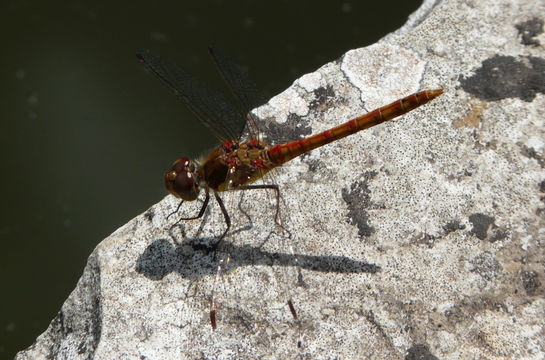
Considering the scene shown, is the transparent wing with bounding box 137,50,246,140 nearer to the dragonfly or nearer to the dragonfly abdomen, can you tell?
the dragonfly

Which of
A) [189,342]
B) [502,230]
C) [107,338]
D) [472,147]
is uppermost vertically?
[107,338]

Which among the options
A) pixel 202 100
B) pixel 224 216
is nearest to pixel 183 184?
pixel 224 216

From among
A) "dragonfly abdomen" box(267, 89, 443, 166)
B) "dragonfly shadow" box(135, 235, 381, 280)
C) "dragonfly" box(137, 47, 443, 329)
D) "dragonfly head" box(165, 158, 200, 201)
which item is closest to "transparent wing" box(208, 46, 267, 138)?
"dragonfly" box(137, 47, 443, 329)

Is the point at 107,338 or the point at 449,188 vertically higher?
the point at 107,338

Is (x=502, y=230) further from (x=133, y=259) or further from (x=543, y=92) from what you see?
(x=133, y=259)

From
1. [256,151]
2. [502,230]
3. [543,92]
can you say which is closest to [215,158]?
[256,151]

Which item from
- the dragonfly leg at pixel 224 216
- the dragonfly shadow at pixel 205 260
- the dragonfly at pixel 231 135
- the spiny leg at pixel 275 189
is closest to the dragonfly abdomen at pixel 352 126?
the dragonfly at pixel 231 135

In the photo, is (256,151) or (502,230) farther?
(256,151)

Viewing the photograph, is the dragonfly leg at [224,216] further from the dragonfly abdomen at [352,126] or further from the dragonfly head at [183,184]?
the dragonfly abdomen at [352,126]
